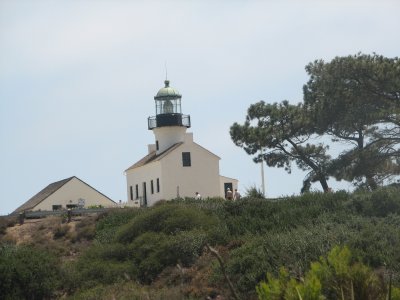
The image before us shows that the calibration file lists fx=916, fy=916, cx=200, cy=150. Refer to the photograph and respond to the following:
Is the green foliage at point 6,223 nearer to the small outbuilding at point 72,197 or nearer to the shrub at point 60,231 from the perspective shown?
the shrub at point 60,231

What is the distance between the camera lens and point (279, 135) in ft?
174

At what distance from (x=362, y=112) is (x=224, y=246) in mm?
21594

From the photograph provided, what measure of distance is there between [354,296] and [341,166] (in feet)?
123

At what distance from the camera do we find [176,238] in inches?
1185

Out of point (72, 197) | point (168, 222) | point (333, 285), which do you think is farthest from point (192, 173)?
point (333, 285)

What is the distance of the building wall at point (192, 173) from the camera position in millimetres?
57719

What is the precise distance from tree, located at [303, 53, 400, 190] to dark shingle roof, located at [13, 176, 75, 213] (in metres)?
18.7

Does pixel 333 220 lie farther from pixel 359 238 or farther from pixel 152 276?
pixel 152 276

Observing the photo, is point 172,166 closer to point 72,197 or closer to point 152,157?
point 152,157

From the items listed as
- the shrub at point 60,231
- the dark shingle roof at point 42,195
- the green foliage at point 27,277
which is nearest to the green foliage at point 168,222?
the green foliage at point 27,277

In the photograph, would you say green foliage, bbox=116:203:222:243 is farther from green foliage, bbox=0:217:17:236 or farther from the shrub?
green foliage, bbox=0:217:17:236

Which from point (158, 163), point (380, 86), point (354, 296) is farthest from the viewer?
point (158, 163)

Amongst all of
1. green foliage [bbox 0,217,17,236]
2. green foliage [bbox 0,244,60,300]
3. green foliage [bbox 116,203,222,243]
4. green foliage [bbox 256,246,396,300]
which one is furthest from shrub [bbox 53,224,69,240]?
green foliage [bbox 256,246,396,300]

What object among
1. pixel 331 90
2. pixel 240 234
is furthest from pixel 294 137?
pixel 240 234
